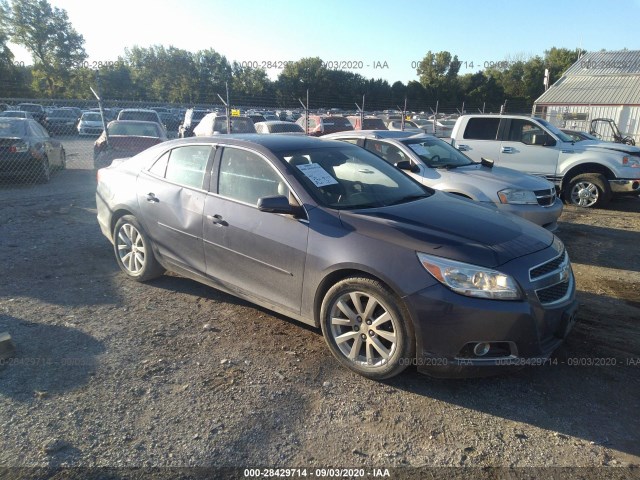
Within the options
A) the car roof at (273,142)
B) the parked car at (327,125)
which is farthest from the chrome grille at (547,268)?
the parked car at (327,125)

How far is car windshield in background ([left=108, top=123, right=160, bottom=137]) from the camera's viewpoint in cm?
1208

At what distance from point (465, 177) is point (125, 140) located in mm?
8263

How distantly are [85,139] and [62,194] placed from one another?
1940 cm

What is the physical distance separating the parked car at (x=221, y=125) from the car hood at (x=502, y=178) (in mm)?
10290

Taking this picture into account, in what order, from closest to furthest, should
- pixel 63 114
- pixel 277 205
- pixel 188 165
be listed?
pixel 277 205, pixel 188 165, pixel 63 114

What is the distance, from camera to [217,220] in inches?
159

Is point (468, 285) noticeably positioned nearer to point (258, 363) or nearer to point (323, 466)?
point (323, 466)

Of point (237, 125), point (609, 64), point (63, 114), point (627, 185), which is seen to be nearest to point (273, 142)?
point (627, 185)

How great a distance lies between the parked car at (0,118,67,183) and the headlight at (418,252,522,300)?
10.7 m

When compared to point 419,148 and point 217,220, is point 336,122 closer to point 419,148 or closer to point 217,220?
point 419,148

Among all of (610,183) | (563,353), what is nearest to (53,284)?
(563,353)

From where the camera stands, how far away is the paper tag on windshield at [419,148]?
6.99m

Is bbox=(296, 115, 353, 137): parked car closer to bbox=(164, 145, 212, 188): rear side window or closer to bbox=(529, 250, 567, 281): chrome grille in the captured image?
bbox=(164, 145, 212, 188): rear side window

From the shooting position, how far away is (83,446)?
2625mm
